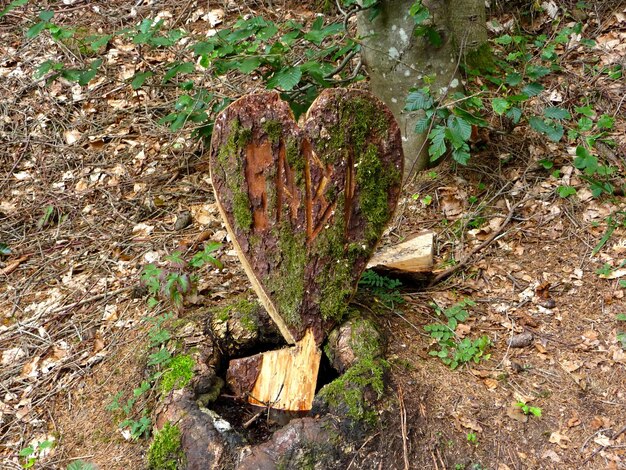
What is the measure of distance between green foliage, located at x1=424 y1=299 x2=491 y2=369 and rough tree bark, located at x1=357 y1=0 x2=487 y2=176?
4.51 ft

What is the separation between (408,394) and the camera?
2.53 metres

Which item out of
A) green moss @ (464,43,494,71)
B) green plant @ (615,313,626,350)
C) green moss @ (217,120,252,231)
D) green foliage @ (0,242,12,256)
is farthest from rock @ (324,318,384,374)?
green foliage @ (0,242,12,256)

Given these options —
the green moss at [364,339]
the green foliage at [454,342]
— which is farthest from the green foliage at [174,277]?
the green foliage at [454,342]

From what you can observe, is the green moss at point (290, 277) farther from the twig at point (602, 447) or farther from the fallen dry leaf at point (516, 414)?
the twig at point (602, 447)

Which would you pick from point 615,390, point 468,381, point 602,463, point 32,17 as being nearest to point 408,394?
point 468,381

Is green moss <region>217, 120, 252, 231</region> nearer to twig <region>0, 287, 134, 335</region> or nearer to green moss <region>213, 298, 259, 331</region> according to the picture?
green moss <region>213, 298, 259, 331</region>

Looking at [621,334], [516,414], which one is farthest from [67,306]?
[621,334]

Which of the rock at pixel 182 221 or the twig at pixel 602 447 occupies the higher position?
the rock at pixel 182 221

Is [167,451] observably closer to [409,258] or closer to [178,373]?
[178,373]

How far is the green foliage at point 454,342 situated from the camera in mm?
2849

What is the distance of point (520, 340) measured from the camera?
117 inches

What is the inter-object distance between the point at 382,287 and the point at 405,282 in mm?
177

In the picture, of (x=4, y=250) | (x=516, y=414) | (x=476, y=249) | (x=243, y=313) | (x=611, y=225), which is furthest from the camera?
(x=4, y=250)

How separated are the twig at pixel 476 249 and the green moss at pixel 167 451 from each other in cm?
177
